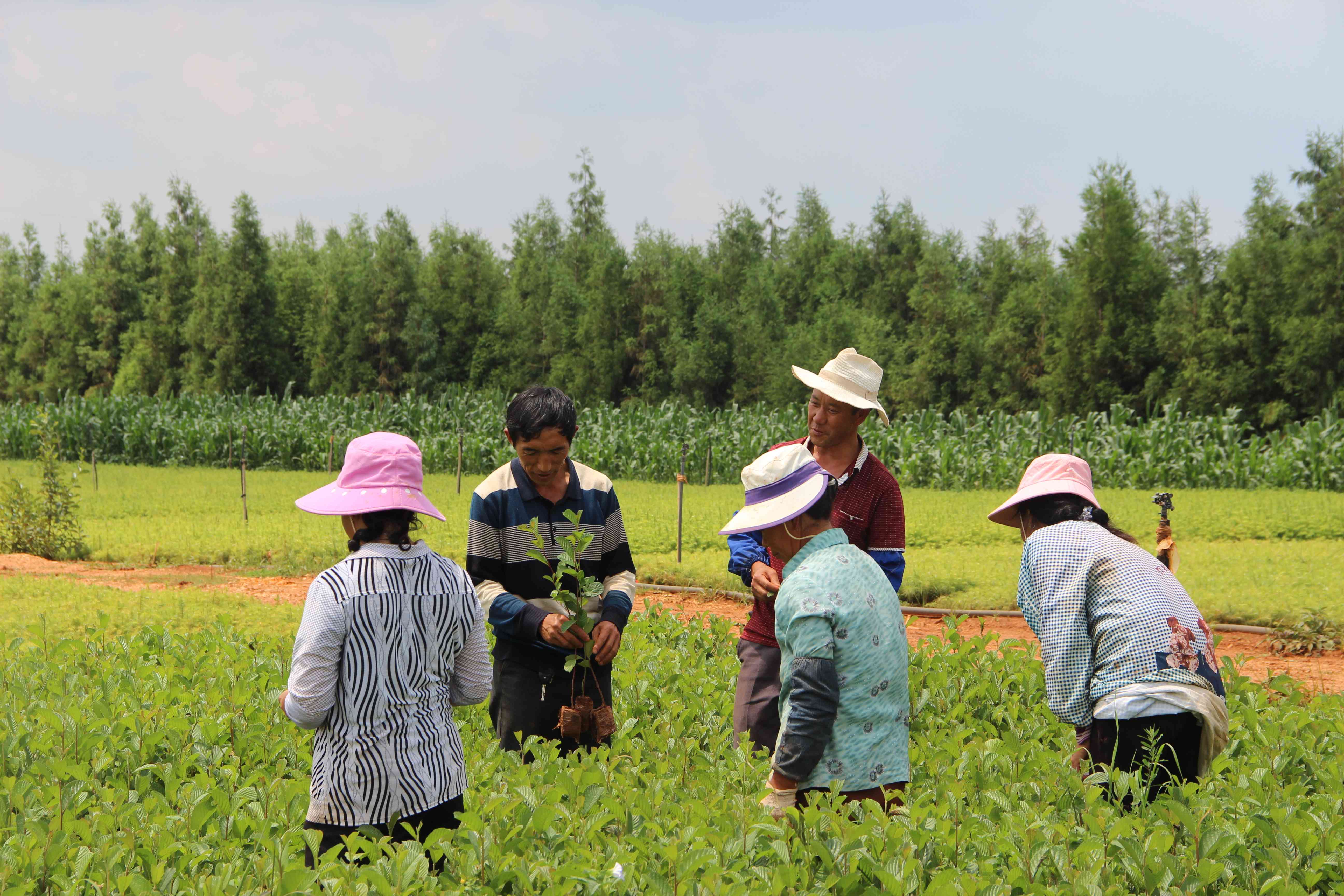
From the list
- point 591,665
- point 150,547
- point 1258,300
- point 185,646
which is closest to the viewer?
point 591,665

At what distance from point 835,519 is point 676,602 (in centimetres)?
720

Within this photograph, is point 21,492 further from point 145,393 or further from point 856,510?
point 145,393

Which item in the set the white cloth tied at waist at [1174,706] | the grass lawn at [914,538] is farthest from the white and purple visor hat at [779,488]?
the grass lawn at [914,538]

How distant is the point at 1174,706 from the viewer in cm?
337

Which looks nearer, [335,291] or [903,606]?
[903,606]

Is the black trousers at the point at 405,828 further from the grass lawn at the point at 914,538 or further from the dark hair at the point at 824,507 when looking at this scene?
the grass lawn at the point at 914,538

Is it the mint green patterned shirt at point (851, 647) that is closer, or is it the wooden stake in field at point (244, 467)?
the mint green patterned shirt at point (851, 647)

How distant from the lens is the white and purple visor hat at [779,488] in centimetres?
296

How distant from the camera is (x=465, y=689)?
3119 mm

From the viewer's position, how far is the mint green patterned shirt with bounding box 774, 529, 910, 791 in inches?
112

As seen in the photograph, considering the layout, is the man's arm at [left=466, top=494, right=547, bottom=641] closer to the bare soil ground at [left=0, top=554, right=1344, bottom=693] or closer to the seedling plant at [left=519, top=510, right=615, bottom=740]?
the seedling plant at [left=519, top=510, right=615, bottom=740]

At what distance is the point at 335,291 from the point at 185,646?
1497 inches

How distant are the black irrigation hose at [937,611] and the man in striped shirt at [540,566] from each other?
371 centimetres

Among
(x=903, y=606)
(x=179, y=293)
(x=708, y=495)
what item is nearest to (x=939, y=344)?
(x=708, y=495)
